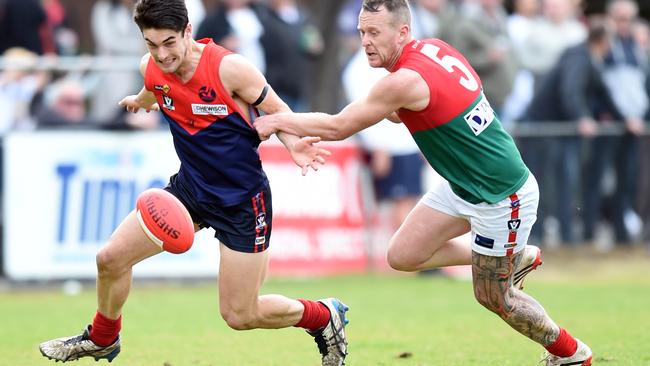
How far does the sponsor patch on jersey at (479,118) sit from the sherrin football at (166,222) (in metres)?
1.75

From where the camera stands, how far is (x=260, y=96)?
23.6ft

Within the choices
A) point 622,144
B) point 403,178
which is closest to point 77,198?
point 403,178

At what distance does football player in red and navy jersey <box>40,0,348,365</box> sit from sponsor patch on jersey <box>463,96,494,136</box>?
878 mm

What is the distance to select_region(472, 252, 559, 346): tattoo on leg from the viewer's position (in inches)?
288

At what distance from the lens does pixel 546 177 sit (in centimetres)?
1498

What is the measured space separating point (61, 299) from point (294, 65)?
14.1 ft

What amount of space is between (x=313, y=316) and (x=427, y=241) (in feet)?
2.84

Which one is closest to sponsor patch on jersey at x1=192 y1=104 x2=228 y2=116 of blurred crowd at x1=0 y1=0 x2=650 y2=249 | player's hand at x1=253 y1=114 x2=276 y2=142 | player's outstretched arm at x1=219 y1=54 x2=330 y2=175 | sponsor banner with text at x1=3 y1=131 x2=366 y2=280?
player's outstretched arm at x1=219 y1=54 x2=330 y2=175

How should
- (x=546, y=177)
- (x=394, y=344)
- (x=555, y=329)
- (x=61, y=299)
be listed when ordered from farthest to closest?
(x=546, y=177) → (x=61, y=299) → (x=394, y=344) → (x=555, y=329)

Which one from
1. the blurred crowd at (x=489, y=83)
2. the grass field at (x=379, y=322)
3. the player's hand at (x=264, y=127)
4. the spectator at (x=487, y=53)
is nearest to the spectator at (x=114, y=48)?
the blurred crowd at (x=489, y=83)

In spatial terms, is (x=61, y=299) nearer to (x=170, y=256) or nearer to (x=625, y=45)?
(x=170, y=256)

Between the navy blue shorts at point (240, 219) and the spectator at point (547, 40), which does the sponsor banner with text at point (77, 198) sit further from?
the navy blue shorts at point (240, 219)

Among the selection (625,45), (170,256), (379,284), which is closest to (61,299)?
(170,256)

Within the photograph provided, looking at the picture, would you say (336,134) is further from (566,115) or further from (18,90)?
(566,115)
